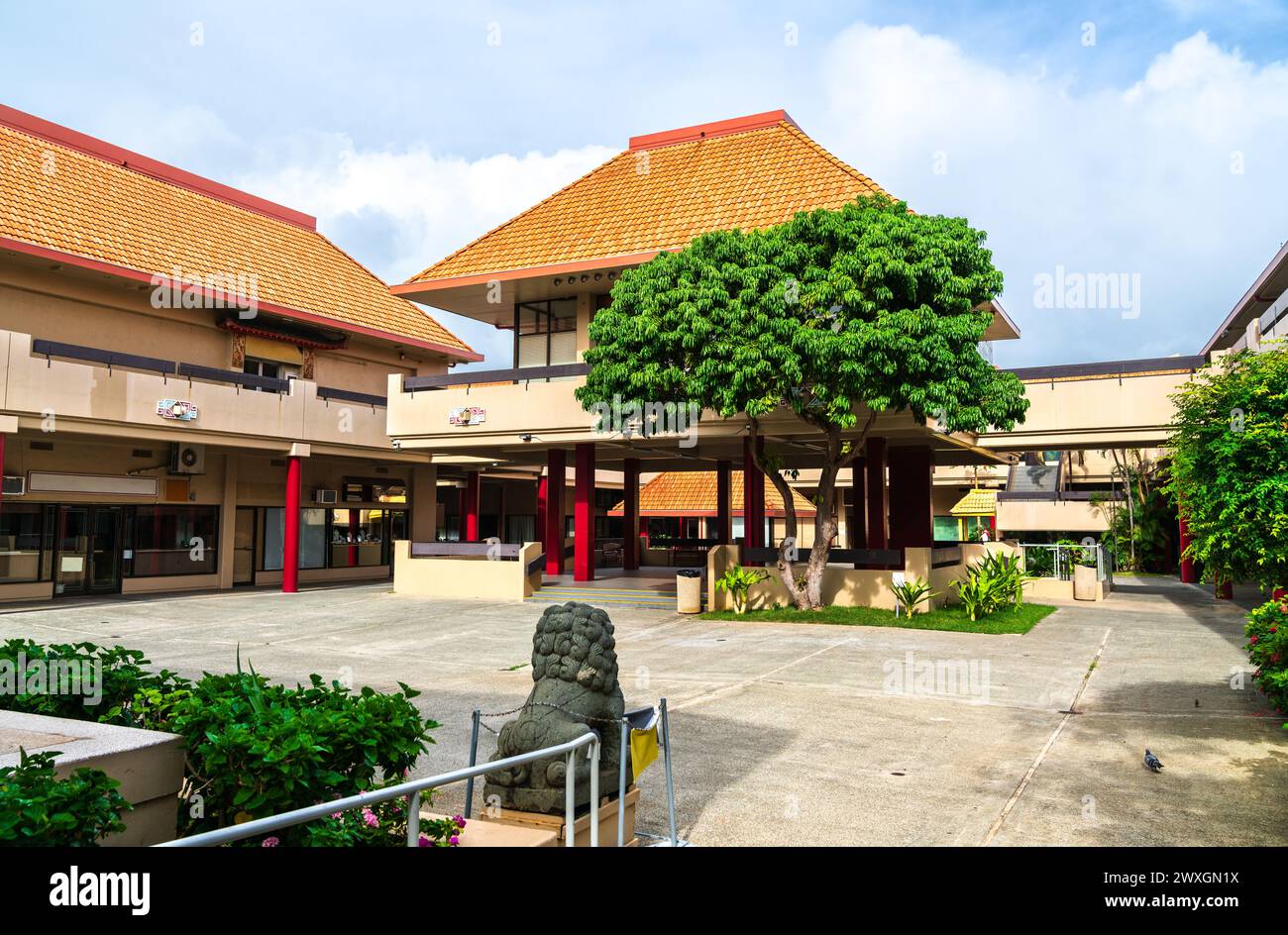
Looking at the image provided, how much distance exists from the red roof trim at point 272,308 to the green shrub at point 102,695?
1951cm

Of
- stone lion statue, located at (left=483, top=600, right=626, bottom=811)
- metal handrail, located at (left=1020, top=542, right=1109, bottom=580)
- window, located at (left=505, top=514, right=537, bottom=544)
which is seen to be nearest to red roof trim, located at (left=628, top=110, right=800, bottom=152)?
metal handrail, located at (left=1020, top=542, right=1109, bottom=580)

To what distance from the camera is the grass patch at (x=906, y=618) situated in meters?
18.4

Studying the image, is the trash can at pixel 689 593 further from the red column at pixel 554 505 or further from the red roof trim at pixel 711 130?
the red roof trim at pixel 711 130

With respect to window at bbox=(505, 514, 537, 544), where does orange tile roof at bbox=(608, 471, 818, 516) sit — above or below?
above

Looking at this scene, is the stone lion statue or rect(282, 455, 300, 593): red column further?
rect(282, 455, 300, 593): red column

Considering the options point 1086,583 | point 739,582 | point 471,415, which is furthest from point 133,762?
point 1086,583

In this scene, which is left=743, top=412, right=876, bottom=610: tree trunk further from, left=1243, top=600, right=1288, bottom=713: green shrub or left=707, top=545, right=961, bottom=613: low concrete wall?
left=1243, top=600, right=1288, bottom=713: green shrub

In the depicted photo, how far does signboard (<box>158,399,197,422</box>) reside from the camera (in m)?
22.6

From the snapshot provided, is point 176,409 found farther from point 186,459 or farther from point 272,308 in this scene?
point 272,308

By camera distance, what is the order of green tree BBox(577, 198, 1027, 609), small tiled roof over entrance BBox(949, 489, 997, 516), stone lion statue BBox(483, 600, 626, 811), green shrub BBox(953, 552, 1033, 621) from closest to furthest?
1. stone lion statue BBox(483, 600, 626, 811)
2. green tree BBox(577, 198, 1027, 609)
3. green shrub BBox(953, 552, 1033, 621)
4. small tiled roof over entrance BBox(949, 489, 997, 516)

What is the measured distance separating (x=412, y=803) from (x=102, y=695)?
312 cm

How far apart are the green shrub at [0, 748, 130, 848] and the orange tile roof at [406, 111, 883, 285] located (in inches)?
855

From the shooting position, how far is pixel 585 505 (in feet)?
85.5
